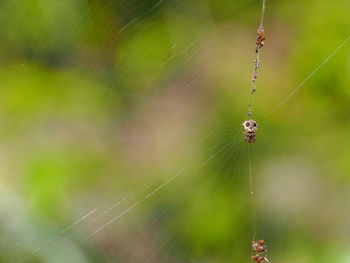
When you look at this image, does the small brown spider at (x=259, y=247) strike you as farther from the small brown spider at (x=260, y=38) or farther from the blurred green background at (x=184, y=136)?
the small brown spider at (x=260, y=38)

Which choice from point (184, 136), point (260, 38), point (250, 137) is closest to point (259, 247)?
point (250, 137)

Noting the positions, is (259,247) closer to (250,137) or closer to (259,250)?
(259,250)

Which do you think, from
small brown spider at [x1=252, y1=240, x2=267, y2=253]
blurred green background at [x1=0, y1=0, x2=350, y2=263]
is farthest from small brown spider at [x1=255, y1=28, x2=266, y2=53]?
small brown spider at [x1=252, y1=240, x2=267, y2=253]

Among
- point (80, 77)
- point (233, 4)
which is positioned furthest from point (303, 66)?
point (80, 77)

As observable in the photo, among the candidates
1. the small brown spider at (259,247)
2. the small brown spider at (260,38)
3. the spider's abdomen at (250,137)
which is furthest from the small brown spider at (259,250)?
the small brown spider at (260,38)

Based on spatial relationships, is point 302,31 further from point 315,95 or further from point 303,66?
point 315,95

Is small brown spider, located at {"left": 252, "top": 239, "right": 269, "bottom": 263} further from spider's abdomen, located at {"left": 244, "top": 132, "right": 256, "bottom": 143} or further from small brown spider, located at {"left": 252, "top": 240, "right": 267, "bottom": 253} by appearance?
spider's abdomen, located at {"left": 244, "top": 132, "right": 256, "bottom": 143}
